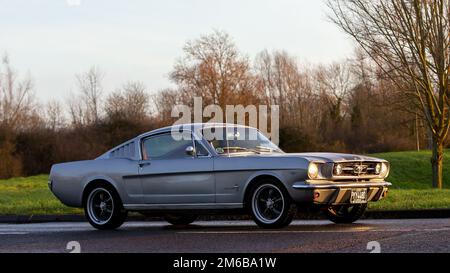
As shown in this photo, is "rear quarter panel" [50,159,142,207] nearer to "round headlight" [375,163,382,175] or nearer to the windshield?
the windshield

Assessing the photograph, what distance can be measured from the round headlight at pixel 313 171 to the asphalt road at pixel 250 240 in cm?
74

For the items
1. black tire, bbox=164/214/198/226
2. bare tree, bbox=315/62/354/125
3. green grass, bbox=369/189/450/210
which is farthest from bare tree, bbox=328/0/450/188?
bare tree, bbox=315/62/354/125

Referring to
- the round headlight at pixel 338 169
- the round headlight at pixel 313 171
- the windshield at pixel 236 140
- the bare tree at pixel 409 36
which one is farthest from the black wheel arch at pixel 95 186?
the bare tree at pixel 409 36

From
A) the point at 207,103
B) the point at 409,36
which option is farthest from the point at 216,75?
the point at 409,36

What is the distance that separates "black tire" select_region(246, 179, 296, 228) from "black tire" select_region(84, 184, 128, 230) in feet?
8.31

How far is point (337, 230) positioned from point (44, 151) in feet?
168

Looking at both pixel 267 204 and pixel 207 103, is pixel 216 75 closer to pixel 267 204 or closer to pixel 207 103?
pixel 207 103

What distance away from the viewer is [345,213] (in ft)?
38.4

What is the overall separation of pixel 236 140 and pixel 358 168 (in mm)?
1988

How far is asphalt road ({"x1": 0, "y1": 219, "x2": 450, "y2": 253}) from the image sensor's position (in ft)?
26.5

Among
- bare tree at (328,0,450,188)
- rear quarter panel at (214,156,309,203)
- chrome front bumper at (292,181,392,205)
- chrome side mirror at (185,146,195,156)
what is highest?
bare tree at (328,0,450,188)

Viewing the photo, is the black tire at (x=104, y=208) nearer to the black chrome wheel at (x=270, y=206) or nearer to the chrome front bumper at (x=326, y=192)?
the black chrome wheel at (x=270, y=206)

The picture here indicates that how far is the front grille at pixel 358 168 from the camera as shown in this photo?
1063cm
